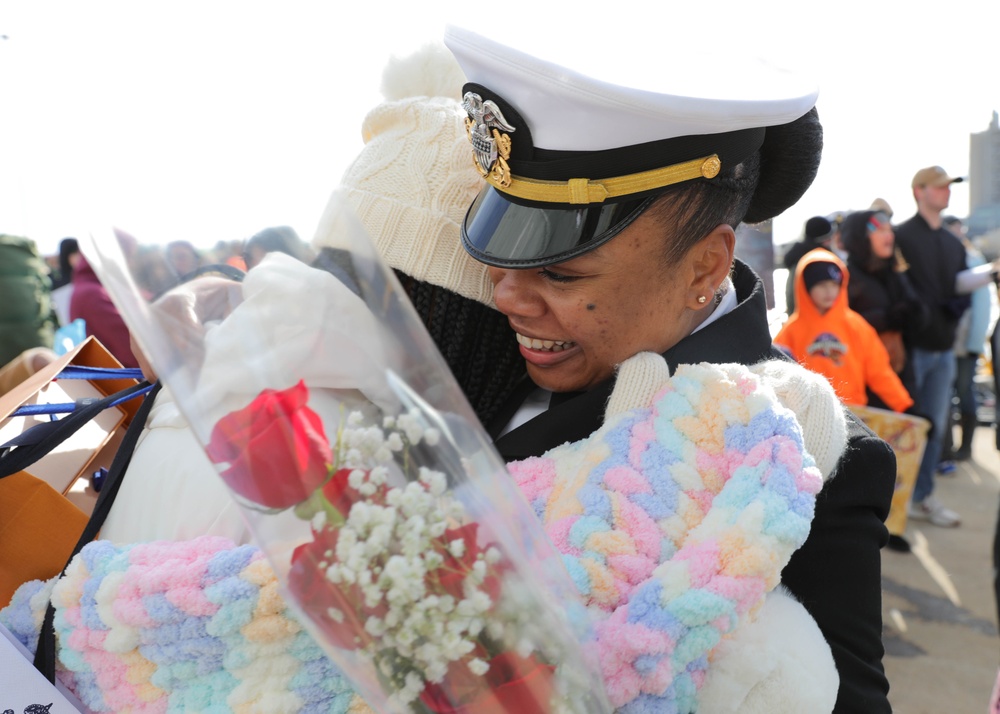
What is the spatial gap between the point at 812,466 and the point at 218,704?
0.77m

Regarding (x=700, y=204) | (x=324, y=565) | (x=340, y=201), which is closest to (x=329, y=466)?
(x=324, y=565)

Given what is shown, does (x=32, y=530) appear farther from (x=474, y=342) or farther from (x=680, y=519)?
(x=680, y=519)

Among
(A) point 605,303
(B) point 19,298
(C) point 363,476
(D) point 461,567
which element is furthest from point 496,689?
(B) point 19,298

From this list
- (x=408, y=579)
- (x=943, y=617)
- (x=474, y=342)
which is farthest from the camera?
(x=943, y=617)

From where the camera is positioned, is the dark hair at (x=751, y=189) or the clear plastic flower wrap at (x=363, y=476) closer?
the clear plastic flower wrap at (x=363, y=476)

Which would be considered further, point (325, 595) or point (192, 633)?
point (192, 633)

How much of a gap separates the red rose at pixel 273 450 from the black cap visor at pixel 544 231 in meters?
0.57

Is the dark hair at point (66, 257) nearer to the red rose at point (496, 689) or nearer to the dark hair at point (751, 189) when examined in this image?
the dark hair at point (751, 189)

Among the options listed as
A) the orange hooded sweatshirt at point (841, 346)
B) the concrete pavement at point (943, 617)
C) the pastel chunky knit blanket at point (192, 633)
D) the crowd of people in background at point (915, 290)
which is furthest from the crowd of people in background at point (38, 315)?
the crowd of people in background at point (915, 290)

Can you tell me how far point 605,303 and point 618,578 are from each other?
0.47 metres

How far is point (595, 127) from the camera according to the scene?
124 centimetres

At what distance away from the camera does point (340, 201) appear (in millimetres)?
899

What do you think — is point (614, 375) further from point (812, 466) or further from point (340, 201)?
point (340, 201)

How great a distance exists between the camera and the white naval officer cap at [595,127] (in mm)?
1205
